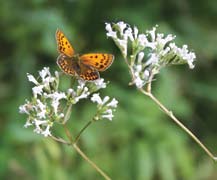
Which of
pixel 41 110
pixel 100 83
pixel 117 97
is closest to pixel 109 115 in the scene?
pixel 100 83

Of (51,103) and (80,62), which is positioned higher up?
Result: (80,62)

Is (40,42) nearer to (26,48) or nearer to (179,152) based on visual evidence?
(26,48)

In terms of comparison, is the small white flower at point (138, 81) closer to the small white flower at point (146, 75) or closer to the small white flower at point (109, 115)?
the small white flower at point (146, 75)

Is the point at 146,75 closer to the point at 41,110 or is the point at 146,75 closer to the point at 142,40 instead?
the point at 142,40

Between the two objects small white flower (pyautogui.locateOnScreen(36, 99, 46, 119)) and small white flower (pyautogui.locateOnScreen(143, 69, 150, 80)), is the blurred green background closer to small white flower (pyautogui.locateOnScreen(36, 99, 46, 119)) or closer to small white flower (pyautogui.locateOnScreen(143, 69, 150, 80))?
small white flower (pyautogui.locateOnScreen(36, 99, 46, 119))

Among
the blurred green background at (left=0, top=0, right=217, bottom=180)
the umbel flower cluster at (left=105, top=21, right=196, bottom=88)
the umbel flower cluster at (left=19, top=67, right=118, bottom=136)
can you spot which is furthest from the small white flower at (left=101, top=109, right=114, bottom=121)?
the blurred green background at (left=0, top=0, right=217, bottom=180)

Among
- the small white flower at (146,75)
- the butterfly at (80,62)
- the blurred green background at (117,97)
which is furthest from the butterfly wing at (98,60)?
the blurred green background at (117,97)
